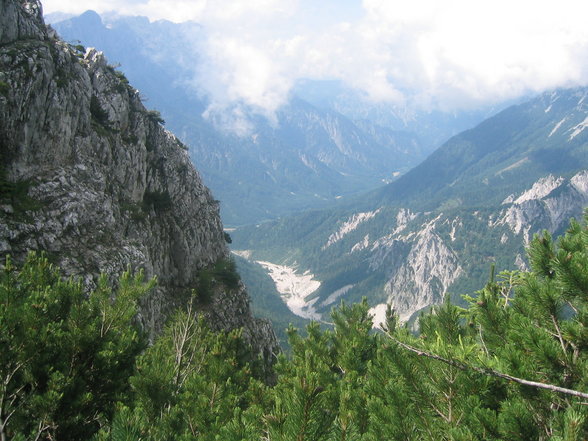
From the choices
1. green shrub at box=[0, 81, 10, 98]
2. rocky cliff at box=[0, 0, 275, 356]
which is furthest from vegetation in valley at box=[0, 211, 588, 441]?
green shrub at box=[0, 81, 10, 98]

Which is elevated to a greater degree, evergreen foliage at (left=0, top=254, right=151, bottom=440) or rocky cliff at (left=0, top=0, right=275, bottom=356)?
rocky cliff at (left=0, top=0, right=275, bottom=356)

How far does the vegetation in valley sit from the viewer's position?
16.9 feet

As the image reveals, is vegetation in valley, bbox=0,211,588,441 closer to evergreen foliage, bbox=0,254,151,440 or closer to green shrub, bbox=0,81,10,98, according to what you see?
evergreen foliage, bbox=0,254,151,440

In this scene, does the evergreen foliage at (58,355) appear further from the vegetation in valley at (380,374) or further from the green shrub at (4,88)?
the green shrub at (4,88)

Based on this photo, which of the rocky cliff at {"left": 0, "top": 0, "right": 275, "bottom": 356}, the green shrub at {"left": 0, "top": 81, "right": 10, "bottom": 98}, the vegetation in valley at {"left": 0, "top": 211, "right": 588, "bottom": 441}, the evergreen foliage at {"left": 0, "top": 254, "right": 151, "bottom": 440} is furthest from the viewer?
the rocky cliff at {"left": 0, "top": 0, "right": 275, "bottom": 356}

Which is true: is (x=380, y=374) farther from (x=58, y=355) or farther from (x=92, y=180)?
(x=92, y=180)

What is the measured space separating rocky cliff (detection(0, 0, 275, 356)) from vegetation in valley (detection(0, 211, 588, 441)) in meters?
20.0

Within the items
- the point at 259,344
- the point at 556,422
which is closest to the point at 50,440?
the point at 556,422

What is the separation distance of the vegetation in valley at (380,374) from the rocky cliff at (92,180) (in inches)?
786

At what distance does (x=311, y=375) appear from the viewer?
4797 millimetres

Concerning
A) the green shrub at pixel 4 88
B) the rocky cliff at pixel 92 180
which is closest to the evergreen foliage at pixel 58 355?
the rocky cliff at pixel 92 180

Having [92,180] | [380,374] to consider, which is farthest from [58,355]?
[92,180]

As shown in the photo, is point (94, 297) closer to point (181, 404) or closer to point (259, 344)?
point (181, 404)

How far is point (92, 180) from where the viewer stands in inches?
1389
